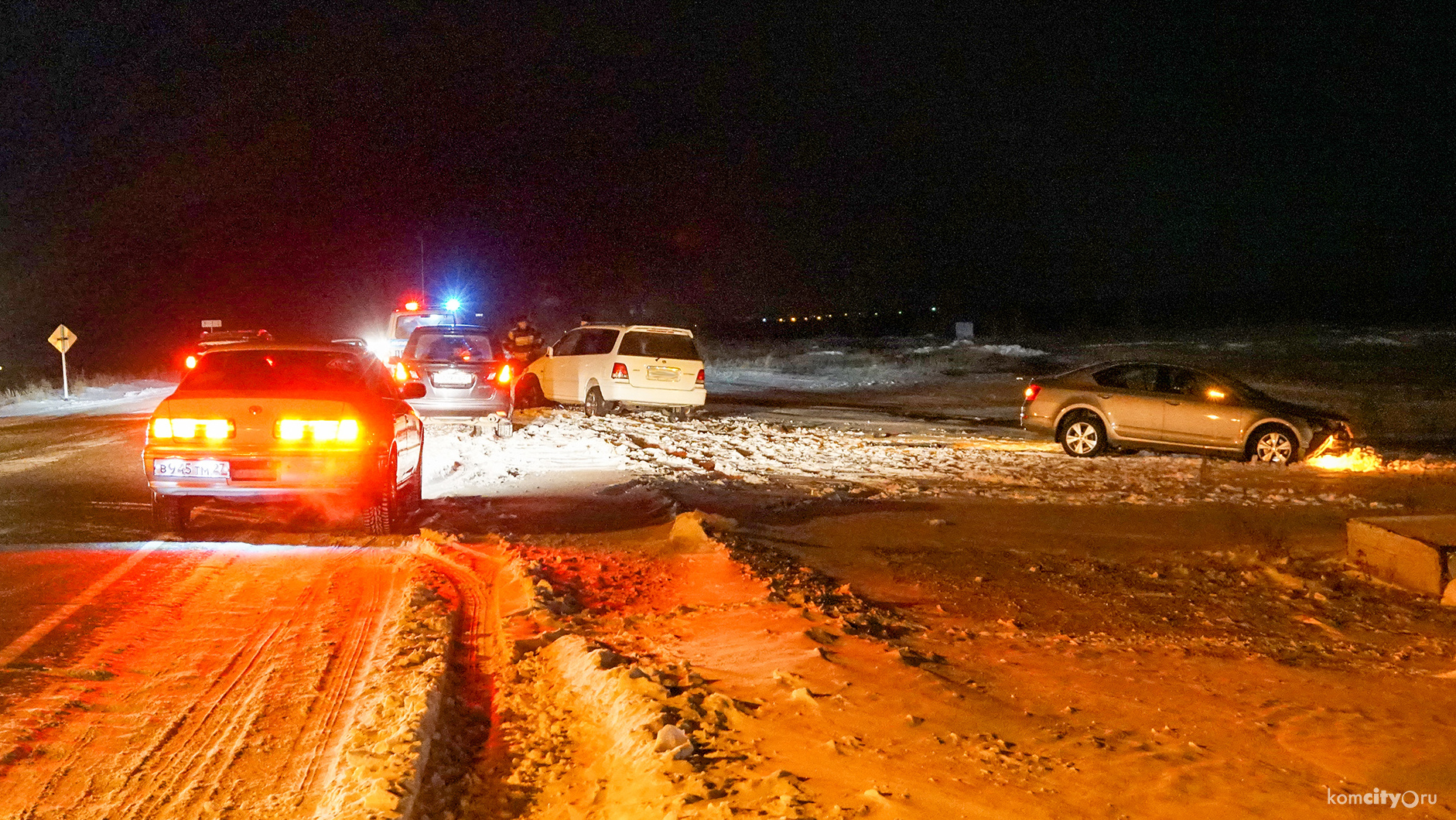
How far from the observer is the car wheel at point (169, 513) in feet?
32.0

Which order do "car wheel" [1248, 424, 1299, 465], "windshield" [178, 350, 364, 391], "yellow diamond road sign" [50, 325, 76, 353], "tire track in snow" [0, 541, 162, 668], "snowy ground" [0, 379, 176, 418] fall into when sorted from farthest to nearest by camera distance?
1. "yellow diamond road sign" [50, 325, 76, 353]
2. "snowy ground" [0, 379, 176, 418]
3. "car wheel" [1248, 424, 1299, 465]
4. "windshield" [178, 350, 364, 391]
5. "tire track in snow" [0, 541, 162, 668]

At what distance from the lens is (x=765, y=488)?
13.1 meters

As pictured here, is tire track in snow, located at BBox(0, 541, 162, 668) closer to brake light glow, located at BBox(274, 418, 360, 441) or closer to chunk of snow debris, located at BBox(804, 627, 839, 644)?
brake light glow, located at BBox(274, 418, 360, 441)

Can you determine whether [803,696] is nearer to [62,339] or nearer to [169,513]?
[169,513]

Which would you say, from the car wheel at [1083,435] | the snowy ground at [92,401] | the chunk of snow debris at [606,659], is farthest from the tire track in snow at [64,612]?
the snowy ground at [92,401]

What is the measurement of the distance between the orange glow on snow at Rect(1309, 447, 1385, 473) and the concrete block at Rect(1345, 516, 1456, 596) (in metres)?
6.31

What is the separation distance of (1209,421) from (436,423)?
496 inches

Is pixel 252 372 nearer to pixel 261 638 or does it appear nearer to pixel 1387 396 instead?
pixel 261 638

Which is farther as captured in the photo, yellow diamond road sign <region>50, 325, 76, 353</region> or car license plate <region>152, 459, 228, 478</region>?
yellow diamond road sign <region>50, 325, 76, 353</region>

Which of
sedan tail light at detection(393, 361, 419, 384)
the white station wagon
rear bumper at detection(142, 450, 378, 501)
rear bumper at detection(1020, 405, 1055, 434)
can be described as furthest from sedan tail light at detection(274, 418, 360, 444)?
the white station wagon

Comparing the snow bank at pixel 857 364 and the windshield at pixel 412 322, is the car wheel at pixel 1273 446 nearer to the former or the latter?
Result: the windshield at pixel 412 322

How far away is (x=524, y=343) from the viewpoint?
32438 mm

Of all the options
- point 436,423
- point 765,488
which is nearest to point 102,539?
point 765,488

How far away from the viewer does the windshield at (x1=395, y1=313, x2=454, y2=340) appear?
22422mm
